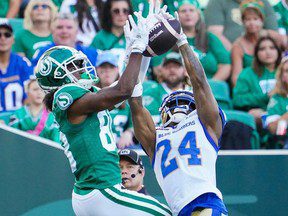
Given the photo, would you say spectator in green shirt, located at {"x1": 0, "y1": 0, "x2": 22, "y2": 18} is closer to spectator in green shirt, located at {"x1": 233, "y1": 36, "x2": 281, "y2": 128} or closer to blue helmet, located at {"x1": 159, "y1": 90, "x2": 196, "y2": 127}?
spectator in green shirt, located at {"x1": 233, "y1": 36, "x2": 281, "y2": 128}

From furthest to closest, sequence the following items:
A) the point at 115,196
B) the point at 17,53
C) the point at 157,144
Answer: the point at 17,53 → the point at 157,144 → the point at 115,196

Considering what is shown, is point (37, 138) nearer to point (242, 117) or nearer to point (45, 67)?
point (45, 67)

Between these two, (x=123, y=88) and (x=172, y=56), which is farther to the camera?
(x=172, y=56)

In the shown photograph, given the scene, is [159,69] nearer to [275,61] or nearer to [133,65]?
[275,61]

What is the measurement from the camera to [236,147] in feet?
28.0

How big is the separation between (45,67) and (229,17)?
4959 mm

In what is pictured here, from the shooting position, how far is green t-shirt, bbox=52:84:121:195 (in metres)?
5.79

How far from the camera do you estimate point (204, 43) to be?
10094mm

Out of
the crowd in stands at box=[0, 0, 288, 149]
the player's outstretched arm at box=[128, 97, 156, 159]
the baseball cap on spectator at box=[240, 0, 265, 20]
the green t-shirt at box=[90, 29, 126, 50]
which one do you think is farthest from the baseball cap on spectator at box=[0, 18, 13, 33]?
the player's outstretched arm at box=[128, 97, 156, 159]

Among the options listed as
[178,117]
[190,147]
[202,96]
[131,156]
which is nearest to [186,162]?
[190,147]

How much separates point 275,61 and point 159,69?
125cm

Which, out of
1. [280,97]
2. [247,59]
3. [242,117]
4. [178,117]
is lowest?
[242,117]

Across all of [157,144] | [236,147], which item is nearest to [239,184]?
[236,147]

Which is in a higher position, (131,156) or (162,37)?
(162,37)
